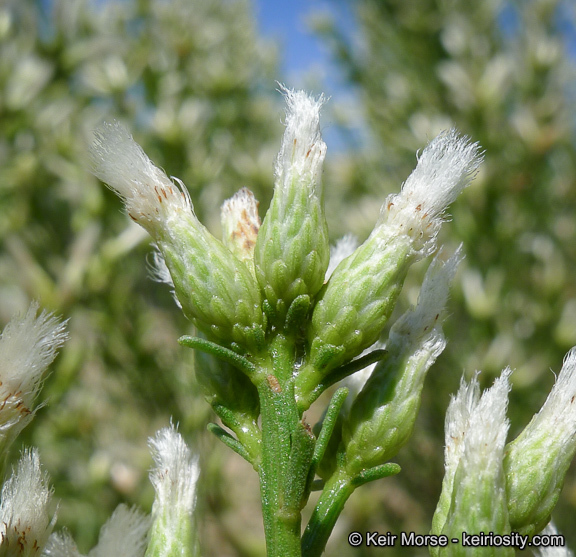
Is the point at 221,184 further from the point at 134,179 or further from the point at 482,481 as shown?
the point at 482,481

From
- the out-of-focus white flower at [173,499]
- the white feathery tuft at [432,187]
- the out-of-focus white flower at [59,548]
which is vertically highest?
the white feathery tuft at [432,187]

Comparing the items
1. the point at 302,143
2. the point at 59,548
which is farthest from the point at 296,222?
the point at 59,548

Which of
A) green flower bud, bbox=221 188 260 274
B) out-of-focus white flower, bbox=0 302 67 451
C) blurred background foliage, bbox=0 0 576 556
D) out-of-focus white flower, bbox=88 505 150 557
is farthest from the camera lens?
blurred background foliage, bbox=0 0 576 556

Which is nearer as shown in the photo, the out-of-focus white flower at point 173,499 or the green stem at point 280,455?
the green stem at point 280,455

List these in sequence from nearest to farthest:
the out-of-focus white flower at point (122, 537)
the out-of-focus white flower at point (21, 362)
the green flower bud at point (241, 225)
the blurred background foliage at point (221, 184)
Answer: the out-of-focus white flower at point (21, 362) → the out-of-focus white flower at point (122, 537) → the green flower bud at point (241, 225) → the blurred background foliage at point (221, 184)

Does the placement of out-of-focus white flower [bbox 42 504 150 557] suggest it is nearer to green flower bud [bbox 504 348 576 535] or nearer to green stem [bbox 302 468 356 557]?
green stem [bbox 302 468 356 557]

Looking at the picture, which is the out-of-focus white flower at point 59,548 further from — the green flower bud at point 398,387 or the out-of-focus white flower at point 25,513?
the green flower bud at point 398,387

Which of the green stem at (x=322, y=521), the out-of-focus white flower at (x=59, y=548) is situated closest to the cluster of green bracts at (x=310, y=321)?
the green stem at (x=322, y=521)

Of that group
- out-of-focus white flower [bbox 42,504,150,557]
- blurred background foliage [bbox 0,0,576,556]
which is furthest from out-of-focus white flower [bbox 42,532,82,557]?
blurred background foliage [bbox 0,0,576,556]
